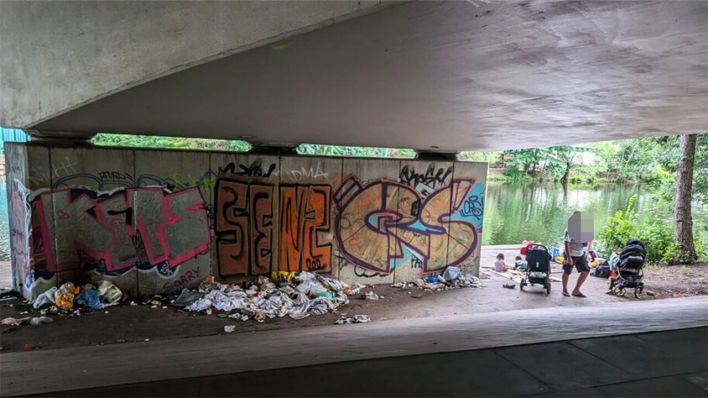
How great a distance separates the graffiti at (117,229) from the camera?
6906mm

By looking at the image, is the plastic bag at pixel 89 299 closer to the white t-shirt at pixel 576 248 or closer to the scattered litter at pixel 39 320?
the scattered litter at pixel 39 320

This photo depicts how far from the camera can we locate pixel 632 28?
102 inches

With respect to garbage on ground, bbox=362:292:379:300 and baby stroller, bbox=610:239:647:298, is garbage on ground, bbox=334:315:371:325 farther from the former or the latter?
baby stroller, bbox=610:239:647:298

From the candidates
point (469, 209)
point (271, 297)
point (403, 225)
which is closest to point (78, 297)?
point (271, 297)

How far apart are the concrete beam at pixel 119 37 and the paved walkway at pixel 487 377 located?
2188mm

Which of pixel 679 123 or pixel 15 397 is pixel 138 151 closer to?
pixel 15 397

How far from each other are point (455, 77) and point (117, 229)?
6583mm

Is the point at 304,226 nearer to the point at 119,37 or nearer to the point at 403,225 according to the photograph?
the point at 403,225

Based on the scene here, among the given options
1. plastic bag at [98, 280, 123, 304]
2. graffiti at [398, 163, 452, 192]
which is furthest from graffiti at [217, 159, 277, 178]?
graffiti at [398, 163, 452, 192]

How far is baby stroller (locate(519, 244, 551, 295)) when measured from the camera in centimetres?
944

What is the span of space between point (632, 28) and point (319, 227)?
23.5ft

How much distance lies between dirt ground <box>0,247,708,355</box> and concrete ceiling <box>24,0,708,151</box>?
303 centimetres

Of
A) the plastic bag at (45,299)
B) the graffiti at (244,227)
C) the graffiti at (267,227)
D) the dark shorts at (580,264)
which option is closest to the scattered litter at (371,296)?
the graffiti at (267,227)

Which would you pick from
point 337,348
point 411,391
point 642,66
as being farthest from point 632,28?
point 337,348
